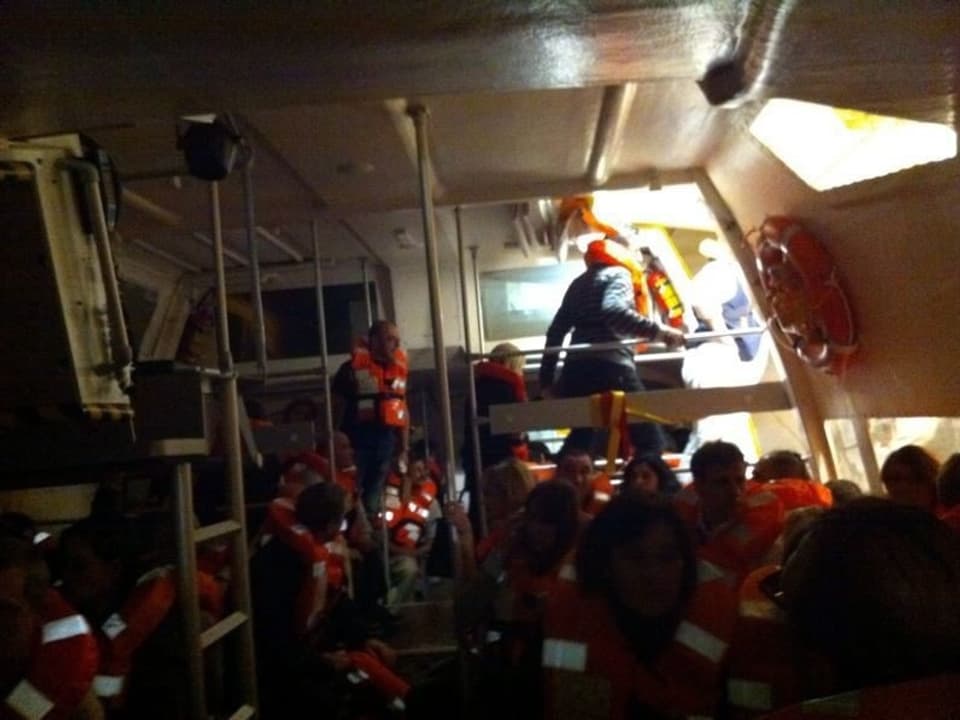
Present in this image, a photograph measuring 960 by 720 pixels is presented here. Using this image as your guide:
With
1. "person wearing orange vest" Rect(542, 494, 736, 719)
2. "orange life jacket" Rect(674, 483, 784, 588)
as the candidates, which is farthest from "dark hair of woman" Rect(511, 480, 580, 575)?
"person wearing orange vest" Rect(542, 494, 736, 719)

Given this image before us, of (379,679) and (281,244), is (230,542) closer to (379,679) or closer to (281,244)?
(379,679)

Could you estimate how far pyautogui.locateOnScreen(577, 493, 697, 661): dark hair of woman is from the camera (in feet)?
6.71

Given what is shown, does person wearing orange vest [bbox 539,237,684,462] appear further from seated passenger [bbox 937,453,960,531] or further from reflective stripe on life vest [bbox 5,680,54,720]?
reflective stripe on life vest [bbox 5,680,54,720]

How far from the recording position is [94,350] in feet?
7.40

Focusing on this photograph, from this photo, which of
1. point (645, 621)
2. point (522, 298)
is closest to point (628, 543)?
point (645, 621)

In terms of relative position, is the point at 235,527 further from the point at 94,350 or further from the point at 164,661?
the point at 94,350

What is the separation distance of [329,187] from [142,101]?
2.12 m

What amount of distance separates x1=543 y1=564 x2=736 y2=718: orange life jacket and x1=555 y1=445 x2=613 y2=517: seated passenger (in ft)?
3.63

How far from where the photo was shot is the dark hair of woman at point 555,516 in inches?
107

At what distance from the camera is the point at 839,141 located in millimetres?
3648

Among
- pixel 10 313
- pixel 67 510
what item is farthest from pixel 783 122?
pixel 67 510

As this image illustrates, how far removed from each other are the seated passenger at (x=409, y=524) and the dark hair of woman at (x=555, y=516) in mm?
2344

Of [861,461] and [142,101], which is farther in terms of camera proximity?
[861,461]

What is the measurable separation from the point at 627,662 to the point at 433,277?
66.4 inches
